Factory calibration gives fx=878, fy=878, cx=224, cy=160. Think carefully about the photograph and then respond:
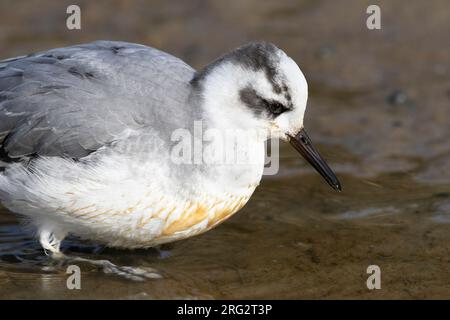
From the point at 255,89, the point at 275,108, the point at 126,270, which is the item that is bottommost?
the point at 126,270

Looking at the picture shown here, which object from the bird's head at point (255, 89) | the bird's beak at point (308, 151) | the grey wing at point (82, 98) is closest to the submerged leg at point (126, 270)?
the grey wing at point (82, 98)

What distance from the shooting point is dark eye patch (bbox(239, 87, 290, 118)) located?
6.73m

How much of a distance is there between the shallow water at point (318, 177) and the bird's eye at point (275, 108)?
128 centimetres

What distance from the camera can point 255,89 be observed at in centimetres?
671

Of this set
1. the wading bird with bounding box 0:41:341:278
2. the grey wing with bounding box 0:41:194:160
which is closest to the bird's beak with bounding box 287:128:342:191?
the wading bird with bounding box 0:41:341:278

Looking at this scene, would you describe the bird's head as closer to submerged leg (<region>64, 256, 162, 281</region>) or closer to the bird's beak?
the bird's beak

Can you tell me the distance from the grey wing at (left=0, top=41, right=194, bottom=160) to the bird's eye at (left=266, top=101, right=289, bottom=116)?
0.66 m

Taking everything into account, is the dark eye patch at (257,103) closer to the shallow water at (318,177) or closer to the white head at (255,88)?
the white head at (255,88)

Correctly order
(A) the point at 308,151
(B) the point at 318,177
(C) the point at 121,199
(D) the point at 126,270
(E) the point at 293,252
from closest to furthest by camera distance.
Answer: (C) the point at 121,199 < (D) the point at 126,270 < (A) the point at 308,151 < (E) the point at 293,252 < (B) the point at 318,177

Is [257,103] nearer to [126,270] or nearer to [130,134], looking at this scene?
→ [130,134]

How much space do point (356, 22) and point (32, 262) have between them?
566 cm

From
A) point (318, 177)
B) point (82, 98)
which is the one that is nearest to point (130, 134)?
point (82, 98)

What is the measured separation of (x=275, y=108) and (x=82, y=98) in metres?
1.48

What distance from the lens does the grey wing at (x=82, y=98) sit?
21.9ft
